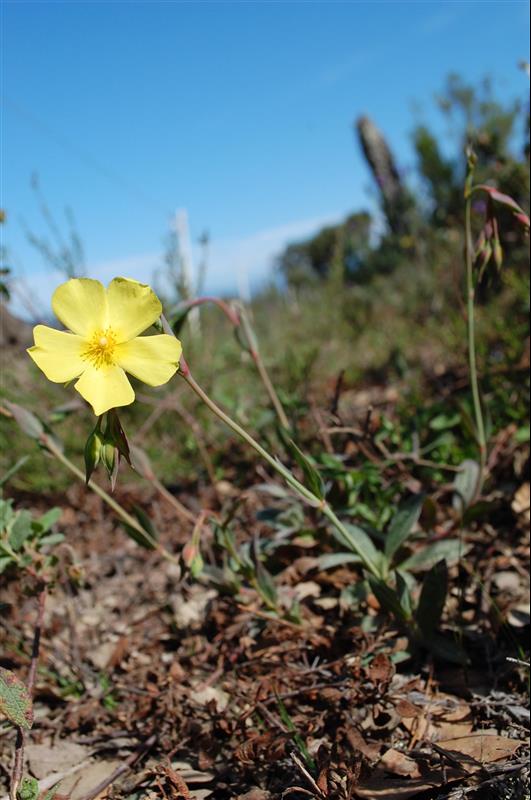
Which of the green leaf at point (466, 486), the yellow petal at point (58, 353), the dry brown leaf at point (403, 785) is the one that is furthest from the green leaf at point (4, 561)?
the green leaf at point (466, 486)

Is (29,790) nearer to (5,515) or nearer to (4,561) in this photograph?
(4,561)

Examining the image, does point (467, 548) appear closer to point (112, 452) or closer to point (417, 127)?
point (112, 452)

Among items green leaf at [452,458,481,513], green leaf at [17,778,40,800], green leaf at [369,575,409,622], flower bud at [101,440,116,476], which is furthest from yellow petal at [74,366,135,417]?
green leaf at [452,458,481,513]

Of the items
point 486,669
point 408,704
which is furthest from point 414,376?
point 408,704

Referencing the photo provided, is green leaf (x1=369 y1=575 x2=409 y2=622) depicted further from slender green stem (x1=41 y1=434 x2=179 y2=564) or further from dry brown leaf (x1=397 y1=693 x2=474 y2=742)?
slender green stem (x1=41 y1=434 x2=179 y2=564)

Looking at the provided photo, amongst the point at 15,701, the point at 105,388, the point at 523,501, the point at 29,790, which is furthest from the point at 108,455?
the point at 523,501

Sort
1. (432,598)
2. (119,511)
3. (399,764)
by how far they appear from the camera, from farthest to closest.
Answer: (119,511) < (432,598) < (399,764)

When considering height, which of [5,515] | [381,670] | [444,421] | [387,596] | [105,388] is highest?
[105,388]

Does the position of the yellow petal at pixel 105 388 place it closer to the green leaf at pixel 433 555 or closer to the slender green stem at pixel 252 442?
the slender green stem at pixel 252 442
